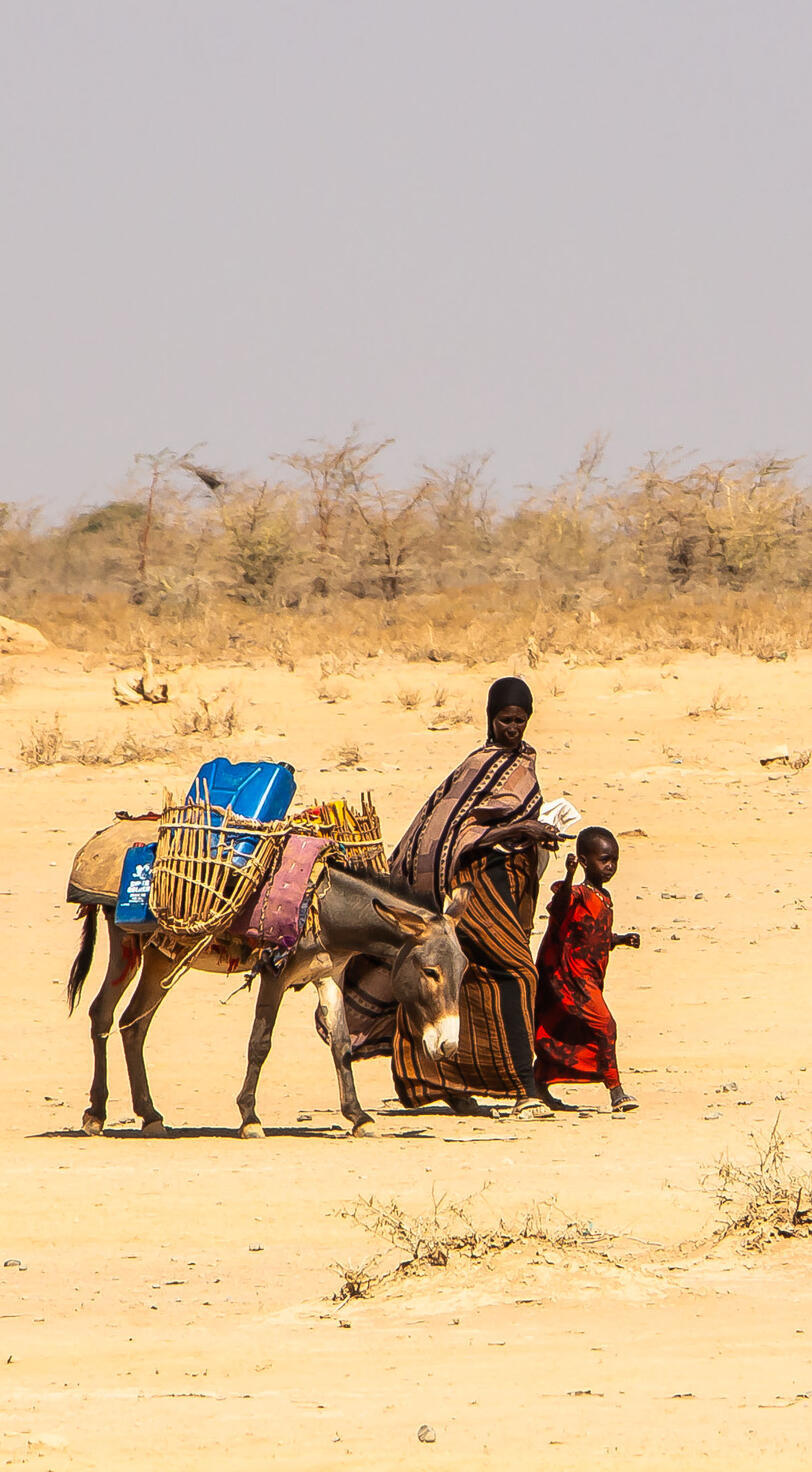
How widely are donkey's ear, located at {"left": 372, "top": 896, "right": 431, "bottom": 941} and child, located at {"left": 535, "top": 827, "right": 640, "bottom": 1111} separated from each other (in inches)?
38.9

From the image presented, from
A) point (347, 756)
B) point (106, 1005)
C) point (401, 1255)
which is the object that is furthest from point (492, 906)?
point (347, 756)

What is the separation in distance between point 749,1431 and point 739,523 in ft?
94.5

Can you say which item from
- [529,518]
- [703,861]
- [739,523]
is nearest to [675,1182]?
[703,861]

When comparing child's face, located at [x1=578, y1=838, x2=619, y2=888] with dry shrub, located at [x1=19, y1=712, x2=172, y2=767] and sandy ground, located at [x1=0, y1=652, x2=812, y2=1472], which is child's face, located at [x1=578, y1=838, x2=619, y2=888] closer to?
sandy ground, located at [x1=0, y1=652, x2=812, y2=1472]

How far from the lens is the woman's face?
28.3ft

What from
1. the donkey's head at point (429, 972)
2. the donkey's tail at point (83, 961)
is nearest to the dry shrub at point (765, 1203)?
the donkey's head at point (429, 972)

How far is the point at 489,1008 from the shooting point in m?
8.55

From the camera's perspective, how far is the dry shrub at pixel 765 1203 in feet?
20.3

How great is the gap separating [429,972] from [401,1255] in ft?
6.13

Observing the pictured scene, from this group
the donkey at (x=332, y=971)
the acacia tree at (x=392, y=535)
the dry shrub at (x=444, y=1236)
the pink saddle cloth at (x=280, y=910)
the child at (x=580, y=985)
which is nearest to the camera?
the dry shrub at (x=444, y=1236)

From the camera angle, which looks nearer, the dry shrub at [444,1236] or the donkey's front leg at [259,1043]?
the dry shrub at [444,1236]

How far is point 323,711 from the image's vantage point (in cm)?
2070

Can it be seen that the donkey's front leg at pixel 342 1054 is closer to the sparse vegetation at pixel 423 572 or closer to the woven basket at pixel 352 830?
the woven basket at pixel 352 830

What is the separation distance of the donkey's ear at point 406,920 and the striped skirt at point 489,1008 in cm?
55
